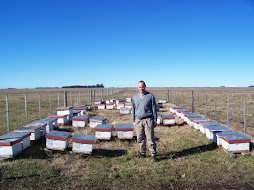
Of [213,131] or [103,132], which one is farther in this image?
[103,132]

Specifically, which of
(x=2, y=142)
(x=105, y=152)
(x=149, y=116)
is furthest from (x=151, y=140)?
(x=2, y=142)

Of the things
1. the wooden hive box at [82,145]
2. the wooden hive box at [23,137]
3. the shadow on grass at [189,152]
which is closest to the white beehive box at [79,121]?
the wooden hive box at [23,137]

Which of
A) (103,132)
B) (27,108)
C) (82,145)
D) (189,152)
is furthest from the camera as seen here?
(27,108)

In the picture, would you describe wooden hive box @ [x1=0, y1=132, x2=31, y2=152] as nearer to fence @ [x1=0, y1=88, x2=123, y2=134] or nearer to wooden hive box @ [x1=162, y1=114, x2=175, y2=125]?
fence @ [x1=0, y1=88, x2=123, y2=134]

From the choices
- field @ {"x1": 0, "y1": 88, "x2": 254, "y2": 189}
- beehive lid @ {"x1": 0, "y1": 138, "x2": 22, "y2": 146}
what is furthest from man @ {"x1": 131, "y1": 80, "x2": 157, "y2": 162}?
beehive lid @ {"x1": 0, "y1": 138, "x2": 22, "y2": 146}

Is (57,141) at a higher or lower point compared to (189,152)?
higher

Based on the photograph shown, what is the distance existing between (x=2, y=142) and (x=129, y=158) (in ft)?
13.6

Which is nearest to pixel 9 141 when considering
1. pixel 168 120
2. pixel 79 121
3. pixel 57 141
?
pixel 57 141

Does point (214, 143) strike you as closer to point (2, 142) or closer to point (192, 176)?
point (192, 176)

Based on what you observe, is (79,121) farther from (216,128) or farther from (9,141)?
(216,128)

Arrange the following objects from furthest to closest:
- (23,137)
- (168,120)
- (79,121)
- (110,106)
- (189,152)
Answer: (110,106) < (168,120) < (79,121) < (189,152) < (23,137)

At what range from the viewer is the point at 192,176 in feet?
17.9

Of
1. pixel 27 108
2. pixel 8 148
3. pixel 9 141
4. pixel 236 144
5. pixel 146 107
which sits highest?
pixel 146 107

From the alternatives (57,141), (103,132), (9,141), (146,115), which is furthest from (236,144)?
(9,141)
